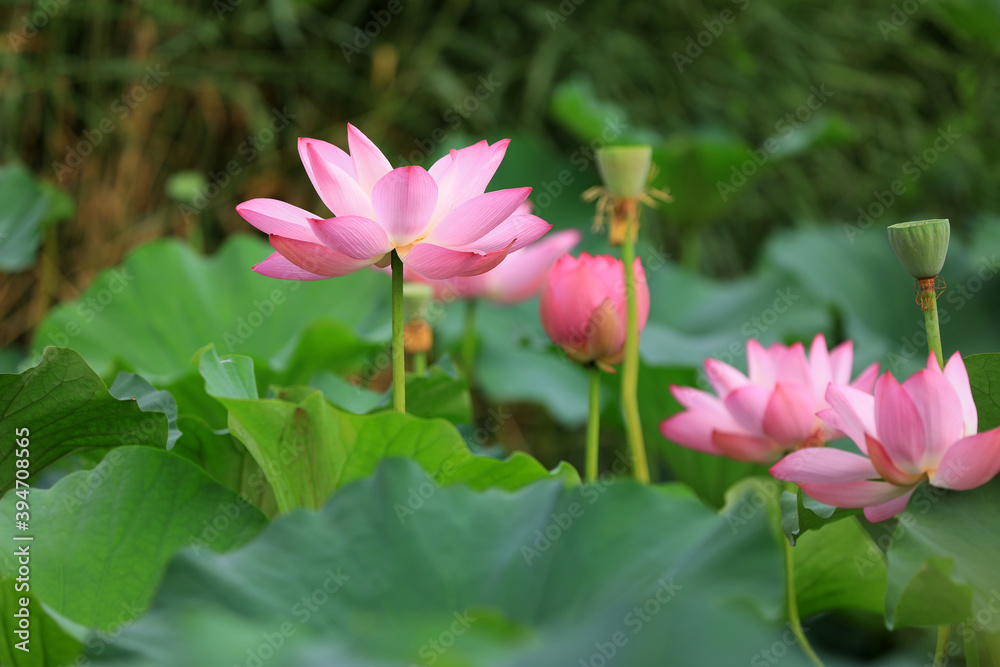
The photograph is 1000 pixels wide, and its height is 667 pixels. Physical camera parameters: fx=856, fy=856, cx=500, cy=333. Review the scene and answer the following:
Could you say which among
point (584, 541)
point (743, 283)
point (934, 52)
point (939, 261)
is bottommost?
point (743, 283)

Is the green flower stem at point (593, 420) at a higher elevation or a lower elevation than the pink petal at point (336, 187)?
lower

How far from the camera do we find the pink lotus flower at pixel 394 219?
489mm

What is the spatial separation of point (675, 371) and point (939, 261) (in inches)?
24.7

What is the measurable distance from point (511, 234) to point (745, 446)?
246 mm

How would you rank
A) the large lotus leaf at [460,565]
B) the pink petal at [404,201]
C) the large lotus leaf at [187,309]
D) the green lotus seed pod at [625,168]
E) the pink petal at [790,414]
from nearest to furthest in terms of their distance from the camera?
the large lotus leaf at [460,565] → the pink petal at [404,201] → the pink petal at [790,414] → the green lotus seed pod at [625,168] → the large lotus leaf at [187,309]

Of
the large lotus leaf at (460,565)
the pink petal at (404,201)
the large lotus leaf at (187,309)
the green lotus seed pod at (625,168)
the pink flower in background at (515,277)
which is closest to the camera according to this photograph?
the large lotus leaf at (460,565)

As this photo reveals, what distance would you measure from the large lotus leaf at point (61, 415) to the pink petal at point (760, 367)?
429 mm

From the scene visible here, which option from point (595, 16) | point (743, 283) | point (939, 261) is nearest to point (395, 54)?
point (595, 16)

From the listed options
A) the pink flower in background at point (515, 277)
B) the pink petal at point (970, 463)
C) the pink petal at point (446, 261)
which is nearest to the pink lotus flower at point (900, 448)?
the pink petal at point (970, 463)

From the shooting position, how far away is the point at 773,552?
377 mm

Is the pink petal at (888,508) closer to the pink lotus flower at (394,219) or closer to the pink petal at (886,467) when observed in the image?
the pink petal at (886,467)

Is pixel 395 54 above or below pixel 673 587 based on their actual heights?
below

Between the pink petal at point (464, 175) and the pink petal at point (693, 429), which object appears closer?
the pink petal at point (464, 175)

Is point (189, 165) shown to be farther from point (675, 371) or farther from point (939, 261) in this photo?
point (939, 261)
